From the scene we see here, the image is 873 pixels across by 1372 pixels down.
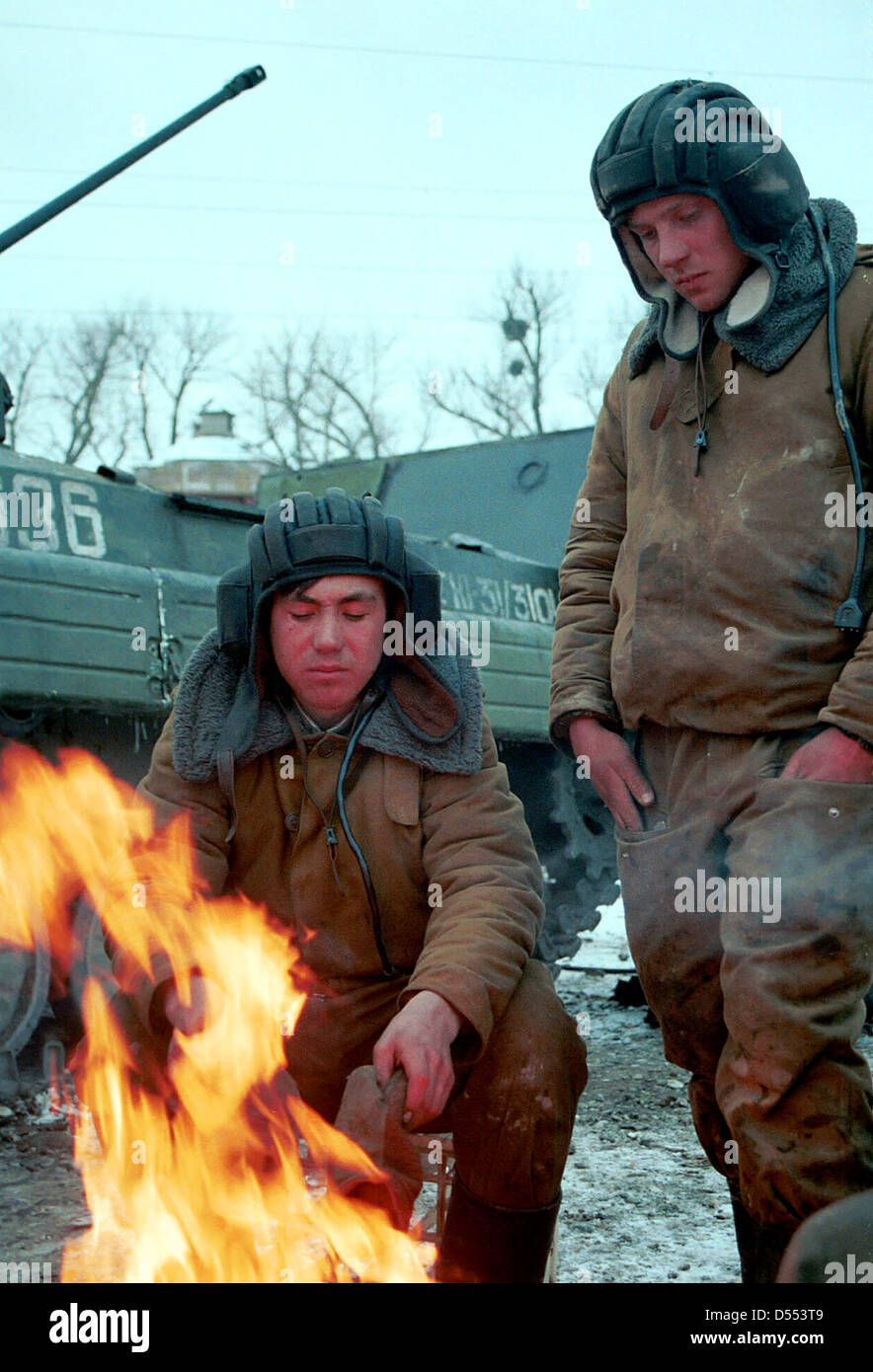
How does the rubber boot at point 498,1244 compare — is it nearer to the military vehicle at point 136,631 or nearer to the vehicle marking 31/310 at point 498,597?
the military vehicle at point 136,631

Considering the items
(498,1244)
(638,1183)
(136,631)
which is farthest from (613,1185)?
(136,631)

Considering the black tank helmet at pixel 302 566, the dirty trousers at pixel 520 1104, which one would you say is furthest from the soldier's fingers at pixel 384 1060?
the black tank helmet at pixel 302 566

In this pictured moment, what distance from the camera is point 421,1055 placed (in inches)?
81.3

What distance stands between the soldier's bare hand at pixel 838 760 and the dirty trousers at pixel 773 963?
0.7 inches

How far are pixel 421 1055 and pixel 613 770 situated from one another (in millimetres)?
677

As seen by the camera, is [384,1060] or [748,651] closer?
[384,1060]

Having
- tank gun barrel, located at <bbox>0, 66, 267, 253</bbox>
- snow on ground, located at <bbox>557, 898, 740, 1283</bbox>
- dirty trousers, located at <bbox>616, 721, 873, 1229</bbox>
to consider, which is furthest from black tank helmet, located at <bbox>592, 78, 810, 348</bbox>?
tank gun barrel, located at <bbox>0, 66, 267, 253</bbox>

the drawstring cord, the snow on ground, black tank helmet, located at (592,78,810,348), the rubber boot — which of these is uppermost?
black tank helmet, located at (592,78,810,348)

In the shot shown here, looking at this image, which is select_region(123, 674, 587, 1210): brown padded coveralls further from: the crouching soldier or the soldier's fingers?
the soldier's fingers

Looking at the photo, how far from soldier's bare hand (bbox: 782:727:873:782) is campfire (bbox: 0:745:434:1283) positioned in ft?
2.83

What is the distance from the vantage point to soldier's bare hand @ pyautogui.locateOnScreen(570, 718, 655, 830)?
8.24 ft

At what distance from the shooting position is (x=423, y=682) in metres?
2.55

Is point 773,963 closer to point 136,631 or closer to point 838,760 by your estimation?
point 838,760
